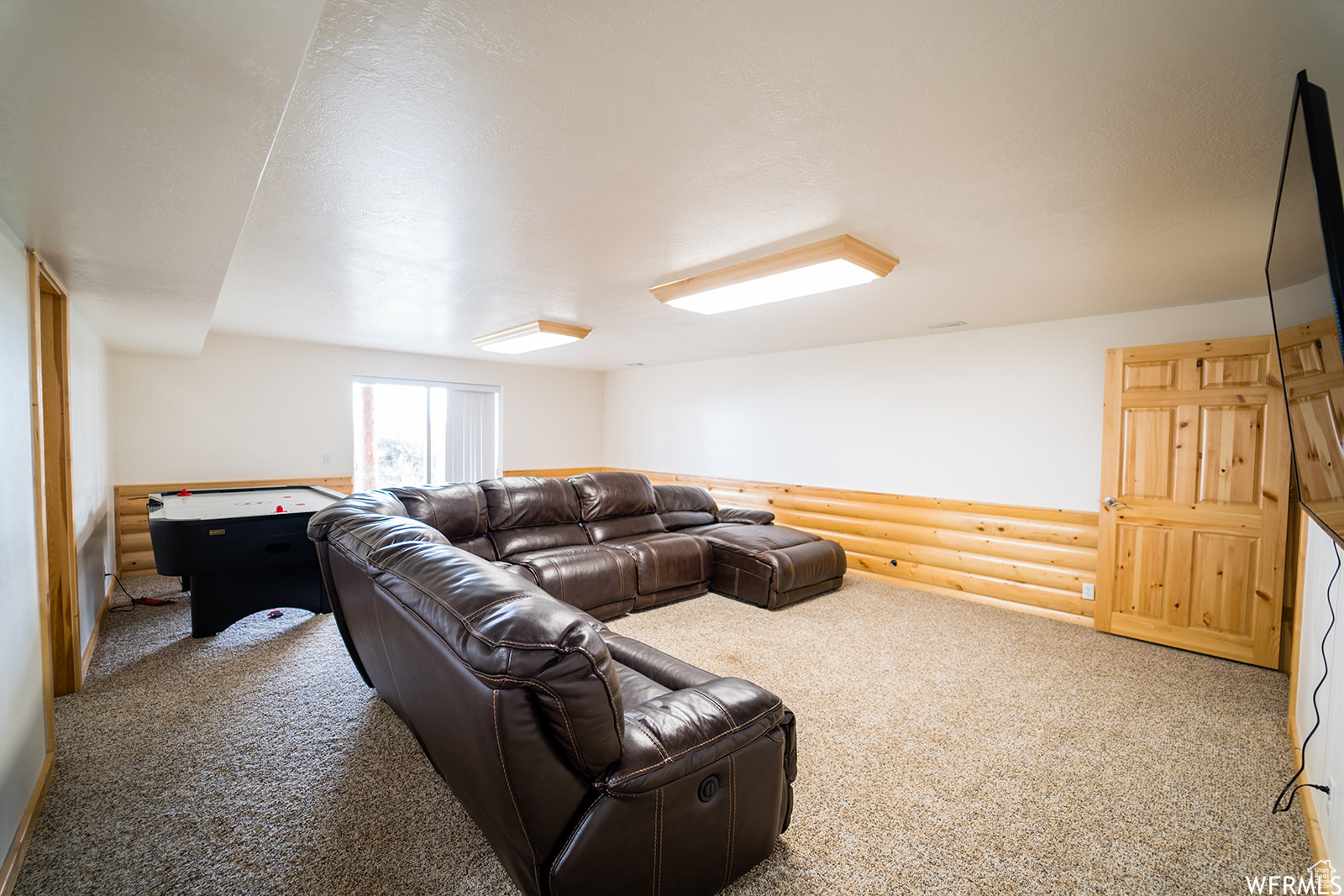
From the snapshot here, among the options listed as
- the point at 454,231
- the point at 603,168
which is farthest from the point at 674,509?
the point at 603,168

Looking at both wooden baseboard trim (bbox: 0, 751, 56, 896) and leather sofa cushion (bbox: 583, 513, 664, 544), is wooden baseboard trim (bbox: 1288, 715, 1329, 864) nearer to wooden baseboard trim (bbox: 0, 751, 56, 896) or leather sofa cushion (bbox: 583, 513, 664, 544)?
leather sofa cushion (bbox: 583, 513, 664, 544)

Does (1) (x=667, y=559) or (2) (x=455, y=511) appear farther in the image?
(1) (x=667, y=559)

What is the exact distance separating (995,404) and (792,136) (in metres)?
3.58

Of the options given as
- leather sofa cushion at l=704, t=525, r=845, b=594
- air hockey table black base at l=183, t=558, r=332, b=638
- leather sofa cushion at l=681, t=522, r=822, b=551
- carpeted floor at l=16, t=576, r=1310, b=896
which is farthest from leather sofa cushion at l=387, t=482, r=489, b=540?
leather sofa cushion at l=704, t=525, r=845, b=594

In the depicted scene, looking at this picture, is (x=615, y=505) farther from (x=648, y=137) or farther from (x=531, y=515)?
(x=648, y=137)

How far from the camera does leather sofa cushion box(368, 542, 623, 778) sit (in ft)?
3.47

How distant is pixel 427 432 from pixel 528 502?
3.13 metres

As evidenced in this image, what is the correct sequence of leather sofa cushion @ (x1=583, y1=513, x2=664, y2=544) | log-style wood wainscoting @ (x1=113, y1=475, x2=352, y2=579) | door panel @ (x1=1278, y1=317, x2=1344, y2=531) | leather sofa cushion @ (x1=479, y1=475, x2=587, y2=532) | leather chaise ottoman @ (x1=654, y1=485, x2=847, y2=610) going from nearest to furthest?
door panel @ (x1=1278, y1=317, x2=1344, y2=531), leather sofa cushion @ (x1=479, y1=475, x2=587, y2=532), leather chaise ottoman @ (x1=654, y1=485, x2=847, y2=610), leather sofa cushion @ (x1=583, y1=513, x2=664, y2=544), log-style wood wainscoting @ (x1=113, y1=475, x2=352, y2=579)

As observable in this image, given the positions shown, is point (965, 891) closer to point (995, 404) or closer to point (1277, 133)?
point (1277, 133)

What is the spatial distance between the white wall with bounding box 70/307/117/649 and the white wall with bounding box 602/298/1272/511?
16.8 feet

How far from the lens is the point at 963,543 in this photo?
14.6 feet

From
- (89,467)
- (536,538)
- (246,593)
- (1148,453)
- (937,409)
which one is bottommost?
(246,593)

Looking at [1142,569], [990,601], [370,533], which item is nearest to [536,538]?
[370,533]

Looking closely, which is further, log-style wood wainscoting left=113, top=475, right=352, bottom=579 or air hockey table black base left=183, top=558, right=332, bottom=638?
log-style wood wainscoting left=113, top=475, right=352, bottom=579
